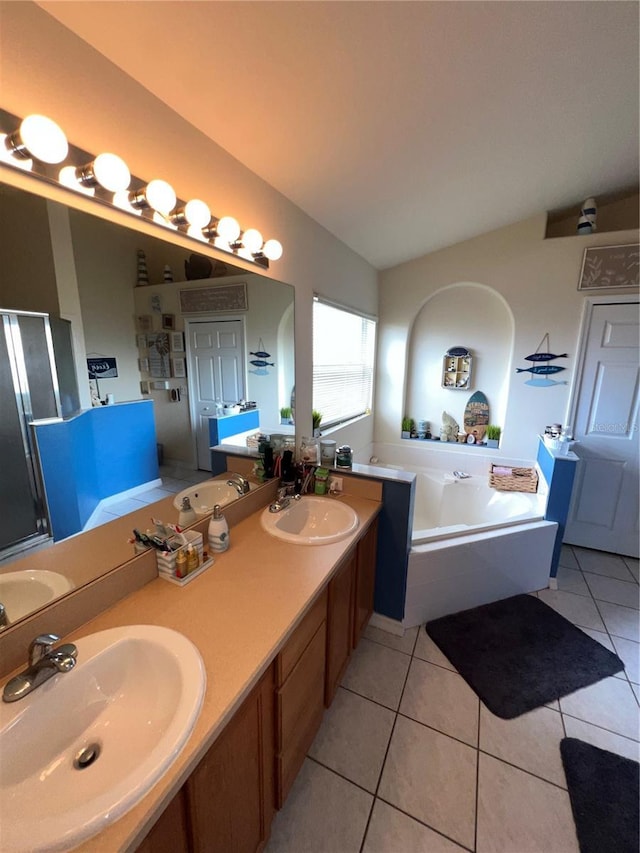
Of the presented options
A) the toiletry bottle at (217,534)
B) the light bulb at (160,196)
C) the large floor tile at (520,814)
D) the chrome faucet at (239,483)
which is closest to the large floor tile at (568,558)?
the large floor tile at (520,814)

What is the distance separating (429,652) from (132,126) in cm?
254

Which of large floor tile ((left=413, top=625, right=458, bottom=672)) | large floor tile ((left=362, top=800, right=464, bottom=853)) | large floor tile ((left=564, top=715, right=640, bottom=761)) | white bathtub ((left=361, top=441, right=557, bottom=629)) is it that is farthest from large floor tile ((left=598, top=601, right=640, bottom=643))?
large floor tile ((left=362, top=800, right=464, bottom=853))

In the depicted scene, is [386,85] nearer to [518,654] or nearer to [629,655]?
[518,654]

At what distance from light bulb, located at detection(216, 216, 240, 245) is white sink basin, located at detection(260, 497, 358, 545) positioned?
3.92 ft

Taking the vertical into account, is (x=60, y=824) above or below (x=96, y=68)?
Result: below

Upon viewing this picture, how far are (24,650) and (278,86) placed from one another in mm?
1761

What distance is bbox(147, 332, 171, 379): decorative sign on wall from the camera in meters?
1.19

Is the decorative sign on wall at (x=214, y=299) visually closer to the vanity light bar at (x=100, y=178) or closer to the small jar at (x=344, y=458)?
the vanity light bar at (x=100, y=178)

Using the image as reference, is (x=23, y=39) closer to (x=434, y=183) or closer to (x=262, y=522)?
(x=262, y=522)

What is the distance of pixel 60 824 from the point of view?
0.55 metres

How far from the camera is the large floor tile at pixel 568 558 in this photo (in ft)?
8.80

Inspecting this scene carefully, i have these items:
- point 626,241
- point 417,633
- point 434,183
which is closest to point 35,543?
point 417,633

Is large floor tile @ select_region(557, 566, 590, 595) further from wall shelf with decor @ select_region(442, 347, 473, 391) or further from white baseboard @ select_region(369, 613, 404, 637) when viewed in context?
wall shelf with decor @ select_region(442, 347, 473, 391)

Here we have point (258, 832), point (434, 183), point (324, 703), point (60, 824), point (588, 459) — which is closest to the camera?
point (60, 824)
